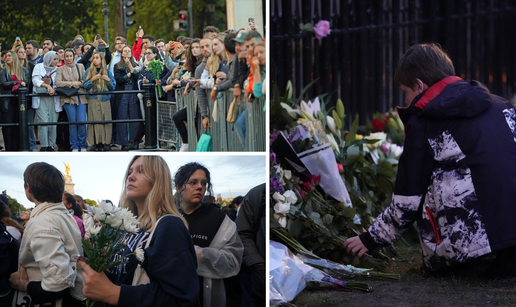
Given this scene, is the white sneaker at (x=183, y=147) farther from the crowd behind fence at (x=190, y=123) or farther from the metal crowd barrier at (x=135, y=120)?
the metal crowd barrier at (x=135, y=120)

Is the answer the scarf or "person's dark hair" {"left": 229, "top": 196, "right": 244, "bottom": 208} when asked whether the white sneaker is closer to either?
"person's dark hair" {"left": 229, "top": 196, "right": 244, "bottom": 208}

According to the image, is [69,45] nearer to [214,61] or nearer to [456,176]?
[214,61]

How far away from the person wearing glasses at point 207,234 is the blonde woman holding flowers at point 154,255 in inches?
1.6

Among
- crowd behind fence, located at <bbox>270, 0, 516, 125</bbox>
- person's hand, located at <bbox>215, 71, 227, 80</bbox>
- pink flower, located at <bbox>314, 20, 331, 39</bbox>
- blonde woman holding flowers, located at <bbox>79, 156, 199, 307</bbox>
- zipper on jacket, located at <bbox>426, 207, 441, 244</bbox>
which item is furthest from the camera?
crowd behind fence, located at <bbox>270, 0, 516, 125</bbox>

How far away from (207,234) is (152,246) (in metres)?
0.25

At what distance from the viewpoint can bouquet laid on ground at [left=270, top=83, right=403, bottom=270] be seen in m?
3.62

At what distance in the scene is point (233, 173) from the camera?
2.75 metres

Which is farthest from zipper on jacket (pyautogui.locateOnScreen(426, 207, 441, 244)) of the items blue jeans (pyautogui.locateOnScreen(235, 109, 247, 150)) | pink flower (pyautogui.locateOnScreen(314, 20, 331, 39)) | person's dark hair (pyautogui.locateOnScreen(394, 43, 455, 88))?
pink flower (pyautogui.locateOnScreen(314, 20, 331, 39))

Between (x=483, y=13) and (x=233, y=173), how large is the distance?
5.77 meters

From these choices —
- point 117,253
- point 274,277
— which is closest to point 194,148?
point 117,253

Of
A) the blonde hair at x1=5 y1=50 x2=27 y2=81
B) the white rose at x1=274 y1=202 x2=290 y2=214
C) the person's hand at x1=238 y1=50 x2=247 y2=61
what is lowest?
the white rose at x1=274 y1=202 x2=290 y2=214

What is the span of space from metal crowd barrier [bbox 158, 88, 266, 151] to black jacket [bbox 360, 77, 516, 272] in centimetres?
104

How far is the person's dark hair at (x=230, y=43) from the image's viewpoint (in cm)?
277

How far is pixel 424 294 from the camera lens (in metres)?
3.20
